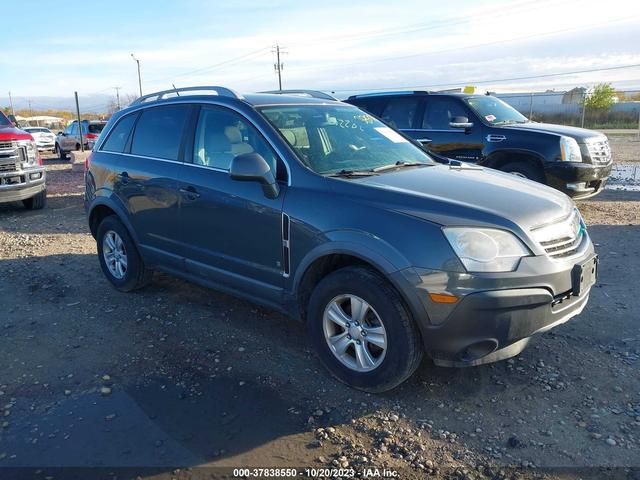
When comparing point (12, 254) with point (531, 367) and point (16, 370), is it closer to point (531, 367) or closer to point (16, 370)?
point (16, 370)

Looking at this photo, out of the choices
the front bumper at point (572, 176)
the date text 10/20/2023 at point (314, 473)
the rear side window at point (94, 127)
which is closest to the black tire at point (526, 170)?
the front bumper at point (572, 176)

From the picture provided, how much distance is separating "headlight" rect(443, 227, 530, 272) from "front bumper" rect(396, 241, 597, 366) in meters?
0.05

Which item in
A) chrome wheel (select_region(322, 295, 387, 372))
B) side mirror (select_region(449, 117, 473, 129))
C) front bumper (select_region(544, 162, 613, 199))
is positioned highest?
side mirror (select_region(449, 117, 473, 129))

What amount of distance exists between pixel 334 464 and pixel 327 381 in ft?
2.76

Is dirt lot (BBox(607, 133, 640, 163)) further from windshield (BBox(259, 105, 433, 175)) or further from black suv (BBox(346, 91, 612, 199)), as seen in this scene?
windshield (BBox(259, 105, 433, 175))

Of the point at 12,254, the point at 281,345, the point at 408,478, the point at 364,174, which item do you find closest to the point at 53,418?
the point at 281,345

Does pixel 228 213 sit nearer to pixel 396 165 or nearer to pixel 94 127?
pixel 396 165

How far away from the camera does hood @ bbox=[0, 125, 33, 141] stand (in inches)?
374

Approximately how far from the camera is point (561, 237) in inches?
131

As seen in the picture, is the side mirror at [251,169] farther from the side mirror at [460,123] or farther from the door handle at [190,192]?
the side mirror at [460,123]

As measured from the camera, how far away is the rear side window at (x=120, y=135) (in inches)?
209

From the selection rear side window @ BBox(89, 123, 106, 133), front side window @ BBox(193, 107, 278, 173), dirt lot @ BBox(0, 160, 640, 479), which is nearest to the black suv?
dirt lot @ BBox(0, 160, 640, 479)

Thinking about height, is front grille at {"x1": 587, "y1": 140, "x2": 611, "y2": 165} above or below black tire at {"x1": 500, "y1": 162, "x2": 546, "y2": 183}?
above

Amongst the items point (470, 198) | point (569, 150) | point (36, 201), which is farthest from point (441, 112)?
point (36, 201)
